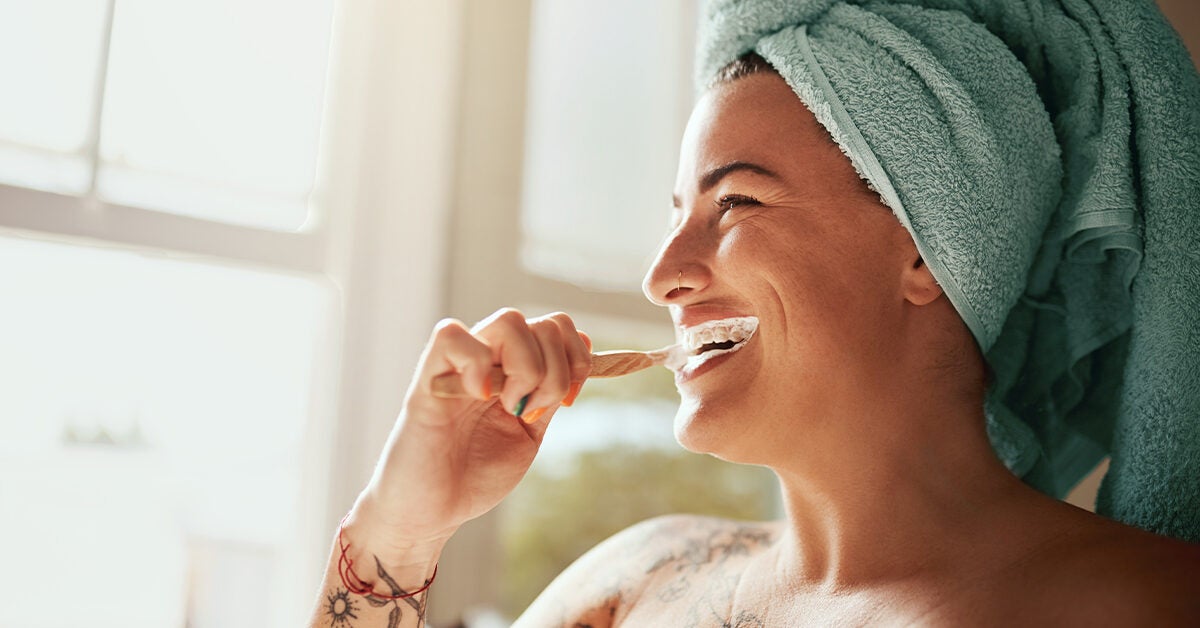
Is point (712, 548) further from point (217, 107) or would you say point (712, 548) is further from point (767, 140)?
point (217, 107)

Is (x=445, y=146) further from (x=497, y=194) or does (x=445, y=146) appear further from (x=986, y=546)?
(x=986, y=546)

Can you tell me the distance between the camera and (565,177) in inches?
68.9

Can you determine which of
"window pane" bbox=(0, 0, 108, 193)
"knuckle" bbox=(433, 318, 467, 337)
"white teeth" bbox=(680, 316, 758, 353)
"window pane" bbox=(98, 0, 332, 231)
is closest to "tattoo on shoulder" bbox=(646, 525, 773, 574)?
"white teeth" bbox=(680, 316, 758, 353)

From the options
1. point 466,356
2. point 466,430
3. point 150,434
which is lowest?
point 150,434

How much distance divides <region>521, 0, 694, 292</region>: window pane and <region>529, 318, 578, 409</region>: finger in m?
0.74

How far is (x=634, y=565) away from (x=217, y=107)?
87cm

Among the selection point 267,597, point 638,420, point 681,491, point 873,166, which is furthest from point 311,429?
point 681,491

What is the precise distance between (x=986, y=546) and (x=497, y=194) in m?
0.94

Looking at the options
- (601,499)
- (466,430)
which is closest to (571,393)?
(466,430)

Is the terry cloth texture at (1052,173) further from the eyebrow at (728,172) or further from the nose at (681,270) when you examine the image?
the nose at (681,270)

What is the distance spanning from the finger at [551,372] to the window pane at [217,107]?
67cm

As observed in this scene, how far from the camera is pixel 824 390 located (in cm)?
109

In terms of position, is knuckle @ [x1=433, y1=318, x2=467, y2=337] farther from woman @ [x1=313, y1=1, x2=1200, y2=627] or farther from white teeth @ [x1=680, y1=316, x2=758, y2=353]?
white teeth @ [x1=680, y1=316, x2=758, y2=353]

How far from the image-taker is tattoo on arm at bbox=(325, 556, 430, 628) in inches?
40.2
